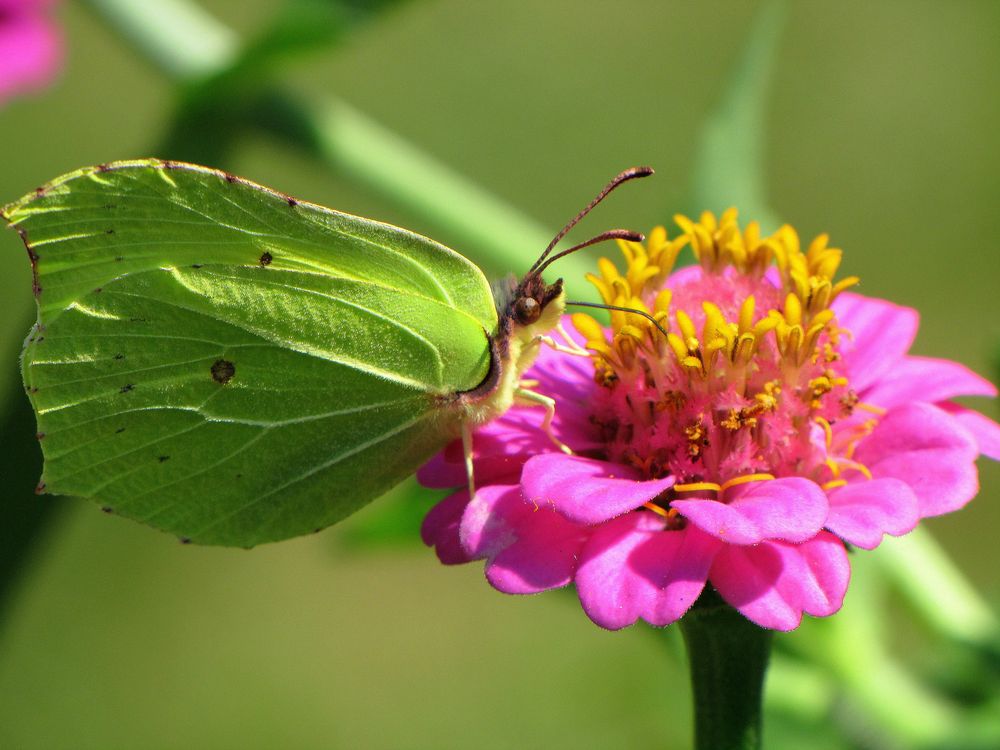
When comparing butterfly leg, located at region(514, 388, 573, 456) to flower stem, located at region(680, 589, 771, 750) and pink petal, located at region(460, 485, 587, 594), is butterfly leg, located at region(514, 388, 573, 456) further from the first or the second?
flower stem, located at region(680, 589, 771, 750)

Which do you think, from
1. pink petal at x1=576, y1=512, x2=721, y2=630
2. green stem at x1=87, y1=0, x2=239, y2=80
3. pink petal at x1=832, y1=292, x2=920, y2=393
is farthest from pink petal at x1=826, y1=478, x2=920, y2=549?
green stem at x1=87, y1=0, x2=239, y2=80

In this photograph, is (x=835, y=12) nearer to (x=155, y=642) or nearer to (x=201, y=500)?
(x=155, y=642)

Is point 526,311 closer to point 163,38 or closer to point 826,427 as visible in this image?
point 826,427

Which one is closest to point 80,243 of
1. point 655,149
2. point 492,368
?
point 492,368

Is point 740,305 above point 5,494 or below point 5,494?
above

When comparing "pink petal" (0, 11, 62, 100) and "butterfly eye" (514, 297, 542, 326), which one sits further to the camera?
"pink petal" (0, 11, 62, 100)
